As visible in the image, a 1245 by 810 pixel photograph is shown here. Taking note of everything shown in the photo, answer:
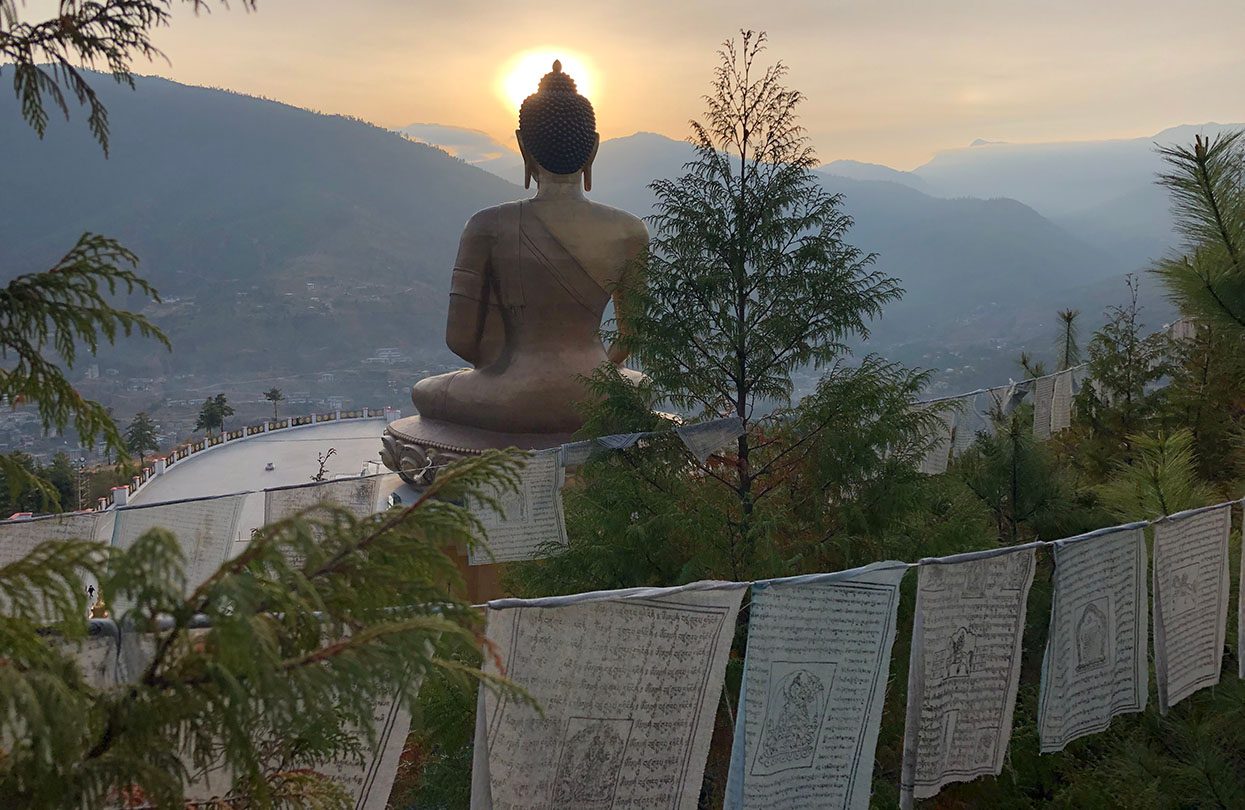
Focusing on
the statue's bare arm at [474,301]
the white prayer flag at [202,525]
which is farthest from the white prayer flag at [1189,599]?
the statue's bare arm at [474,301]

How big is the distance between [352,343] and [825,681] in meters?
94.5

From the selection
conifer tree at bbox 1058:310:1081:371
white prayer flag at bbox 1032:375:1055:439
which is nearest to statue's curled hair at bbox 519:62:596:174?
white prayer flag at bbox 1032:375:1055:439

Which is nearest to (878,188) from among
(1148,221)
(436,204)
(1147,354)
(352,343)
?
(1148,221)

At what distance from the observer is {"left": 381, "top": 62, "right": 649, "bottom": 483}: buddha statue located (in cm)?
818

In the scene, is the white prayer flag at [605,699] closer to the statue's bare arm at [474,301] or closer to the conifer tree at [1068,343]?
the statue's bare arm at [474,301]

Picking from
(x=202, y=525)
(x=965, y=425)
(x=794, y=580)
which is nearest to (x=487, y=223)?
(x=202, y=525)

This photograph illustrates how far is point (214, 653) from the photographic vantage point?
2145mm

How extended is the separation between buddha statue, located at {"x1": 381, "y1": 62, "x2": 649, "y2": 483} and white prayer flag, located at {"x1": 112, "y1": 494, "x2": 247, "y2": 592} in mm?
1782

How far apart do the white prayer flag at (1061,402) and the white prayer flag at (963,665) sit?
20.0ft

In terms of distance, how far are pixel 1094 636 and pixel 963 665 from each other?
733 millimetres

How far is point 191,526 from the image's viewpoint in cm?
635

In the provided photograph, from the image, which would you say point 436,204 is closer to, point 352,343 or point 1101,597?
point 352,343

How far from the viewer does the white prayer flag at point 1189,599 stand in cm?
443

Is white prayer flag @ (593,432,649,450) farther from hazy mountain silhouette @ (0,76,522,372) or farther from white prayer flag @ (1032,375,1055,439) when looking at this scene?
hazy mountain silhouette @ (0,76,522,372)
